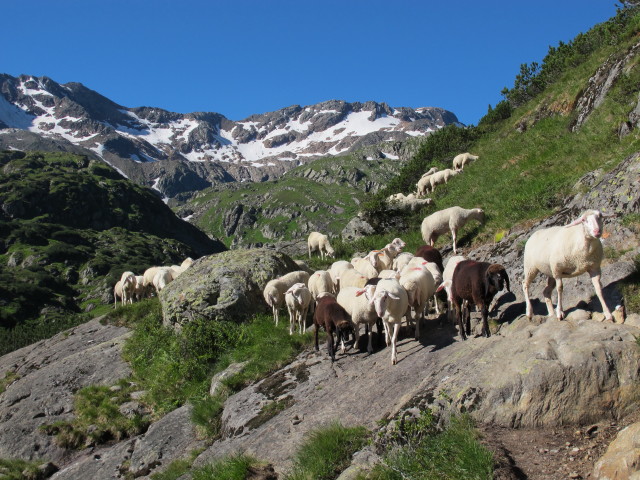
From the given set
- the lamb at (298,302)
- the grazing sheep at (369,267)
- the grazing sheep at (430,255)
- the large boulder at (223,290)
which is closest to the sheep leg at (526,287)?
the grazing sheep at (430,255)

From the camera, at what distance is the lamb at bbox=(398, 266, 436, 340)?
42.0ft

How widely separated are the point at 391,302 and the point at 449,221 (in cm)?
891

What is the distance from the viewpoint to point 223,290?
1942cm

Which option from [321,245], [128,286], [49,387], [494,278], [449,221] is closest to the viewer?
[494,278]

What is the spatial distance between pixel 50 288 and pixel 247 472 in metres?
143

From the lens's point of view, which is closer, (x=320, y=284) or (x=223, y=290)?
(x=320, y=284)

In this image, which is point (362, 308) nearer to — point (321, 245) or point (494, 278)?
point (494, 278)

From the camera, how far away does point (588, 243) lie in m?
8.51

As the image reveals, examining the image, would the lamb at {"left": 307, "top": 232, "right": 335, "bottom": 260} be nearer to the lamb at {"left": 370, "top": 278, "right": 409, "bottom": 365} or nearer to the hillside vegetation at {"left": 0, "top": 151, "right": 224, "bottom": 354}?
the lamb at {"left": 370, "top": 278, "right": 409, "bottom": 365}

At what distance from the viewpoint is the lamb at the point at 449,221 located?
19.4 m

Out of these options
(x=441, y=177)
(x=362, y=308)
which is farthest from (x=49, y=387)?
(x=441, y=177)

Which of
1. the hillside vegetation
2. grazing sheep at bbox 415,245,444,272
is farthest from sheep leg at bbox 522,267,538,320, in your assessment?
the hillside vegetation

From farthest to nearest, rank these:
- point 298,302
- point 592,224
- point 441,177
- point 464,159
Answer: point 464,159 < point 441,177 < point 298,302 < point 592,224

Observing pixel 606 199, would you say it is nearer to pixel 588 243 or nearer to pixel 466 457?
pixel 588 243
